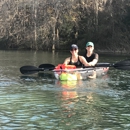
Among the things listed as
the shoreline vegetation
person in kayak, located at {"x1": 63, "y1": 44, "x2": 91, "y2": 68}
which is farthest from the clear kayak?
the shoreline vegetation

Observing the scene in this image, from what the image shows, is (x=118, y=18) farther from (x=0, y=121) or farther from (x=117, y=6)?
(x=0, y=121)

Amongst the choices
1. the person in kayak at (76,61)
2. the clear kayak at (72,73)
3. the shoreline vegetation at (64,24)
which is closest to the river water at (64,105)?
the clear kayak at (72,73)

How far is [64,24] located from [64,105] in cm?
5172

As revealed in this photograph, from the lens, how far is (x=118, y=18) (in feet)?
187

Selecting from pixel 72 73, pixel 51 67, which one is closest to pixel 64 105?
pixel 72 73

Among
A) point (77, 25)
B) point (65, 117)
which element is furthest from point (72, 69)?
point (77, 25)

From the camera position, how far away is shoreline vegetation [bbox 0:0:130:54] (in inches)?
2243

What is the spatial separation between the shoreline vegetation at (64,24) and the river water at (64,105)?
130ft

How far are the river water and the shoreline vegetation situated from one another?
3967 cm

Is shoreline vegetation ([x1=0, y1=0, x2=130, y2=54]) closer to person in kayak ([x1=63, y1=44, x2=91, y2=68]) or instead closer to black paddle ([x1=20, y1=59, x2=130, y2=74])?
person in kayak ([x1=63, y1=44, x2=91, y2=68])

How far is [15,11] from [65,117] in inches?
2336

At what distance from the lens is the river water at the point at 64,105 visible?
8961mm

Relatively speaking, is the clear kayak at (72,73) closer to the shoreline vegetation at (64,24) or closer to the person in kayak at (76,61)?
the person in kayak at (76,61)

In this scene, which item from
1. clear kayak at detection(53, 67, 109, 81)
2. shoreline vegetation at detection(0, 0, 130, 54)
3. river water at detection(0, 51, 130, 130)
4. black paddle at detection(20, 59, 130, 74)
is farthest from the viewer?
shoreline vegetation at detection(0, 0, 130, 54)
